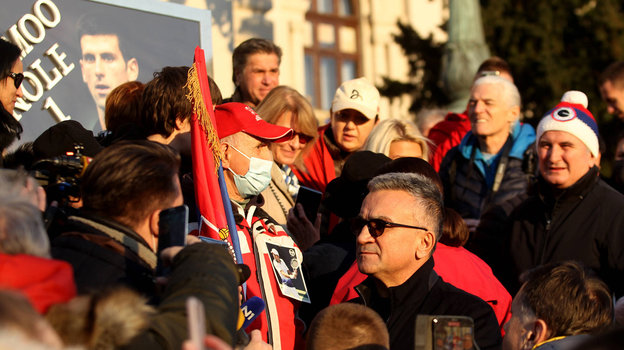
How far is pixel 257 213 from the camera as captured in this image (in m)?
4.98

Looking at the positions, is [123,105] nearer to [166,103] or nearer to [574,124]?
[166,103]

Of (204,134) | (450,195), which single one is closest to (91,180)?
(204,134)

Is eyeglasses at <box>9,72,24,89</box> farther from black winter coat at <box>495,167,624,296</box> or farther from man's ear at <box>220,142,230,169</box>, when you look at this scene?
black winter coat at <box>495,167,624,296</box>

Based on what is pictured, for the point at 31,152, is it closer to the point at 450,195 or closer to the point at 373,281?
the point at 373,281

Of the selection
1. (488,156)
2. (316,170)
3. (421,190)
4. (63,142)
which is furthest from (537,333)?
(488,156)

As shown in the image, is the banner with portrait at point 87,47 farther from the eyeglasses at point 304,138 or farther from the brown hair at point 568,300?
the brown hair at point 568,300

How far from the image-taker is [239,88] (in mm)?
7090

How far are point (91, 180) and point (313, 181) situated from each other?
3576 mm

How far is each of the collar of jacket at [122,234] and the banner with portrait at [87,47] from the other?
277 centimetres

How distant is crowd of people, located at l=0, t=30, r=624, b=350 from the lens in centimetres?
275

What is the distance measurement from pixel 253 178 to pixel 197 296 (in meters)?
2.13

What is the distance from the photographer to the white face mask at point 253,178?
4.90 m

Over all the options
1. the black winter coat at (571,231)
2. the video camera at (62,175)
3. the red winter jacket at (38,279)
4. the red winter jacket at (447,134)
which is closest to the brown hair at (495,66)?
the red winter jacket at (447,134)

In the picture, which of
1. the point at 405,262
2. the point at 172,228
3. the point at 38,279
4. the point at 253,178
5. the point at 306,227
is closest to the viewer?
the point at 38,279
